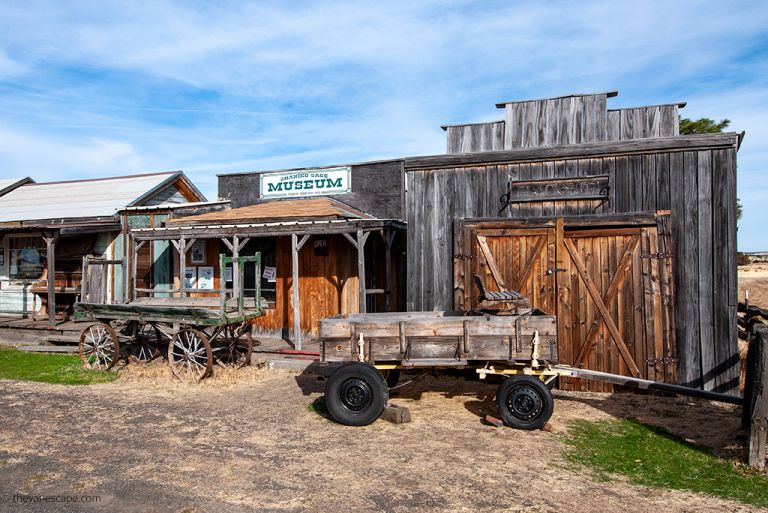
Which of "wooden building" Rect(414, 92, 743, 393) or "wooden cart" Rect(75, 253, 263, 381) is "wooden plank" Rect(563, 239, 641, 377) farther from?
"wooden cart" Rect(75, 253, 263, 381)

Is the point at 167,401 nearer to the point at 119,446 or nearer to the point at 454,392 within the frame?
the point at 119,446

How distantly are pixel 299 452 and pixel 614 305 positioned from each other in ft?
18.7

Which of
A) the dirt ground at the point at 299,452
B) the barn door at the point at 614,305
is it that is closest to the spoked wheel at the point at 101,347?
the dirt ground at the point at 299,452

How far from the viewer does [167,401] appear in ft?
28.2

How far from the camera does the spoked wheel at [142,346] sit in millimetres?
11391

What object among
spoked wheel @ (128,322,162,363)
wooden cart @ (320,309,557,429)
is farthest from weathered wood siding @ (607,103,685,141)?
Answer: spoked wheel @ (128,322,162,363)

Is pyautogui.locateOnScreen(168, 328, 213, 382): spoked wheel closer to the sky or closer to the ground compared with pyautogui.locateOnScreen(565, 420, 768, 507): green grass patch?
closer to the sky

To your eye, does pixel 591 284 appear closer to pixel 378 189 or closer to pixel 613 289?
pixel 613 289

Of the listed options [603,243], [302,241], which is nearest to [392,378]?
[603,243]

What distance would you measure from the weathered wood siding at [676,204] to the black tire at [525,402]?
10.3 feet

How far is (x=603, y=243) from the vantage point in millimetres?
9297

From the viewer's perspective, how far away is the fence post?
5.78 meters

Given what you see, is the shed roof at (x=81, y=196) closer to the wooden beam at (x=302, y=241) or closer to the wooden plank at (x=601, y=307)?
the wooden beam at (x=302, y=241)

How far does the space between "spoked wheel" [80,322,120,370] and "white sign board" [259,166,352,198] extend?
22.4 ft
